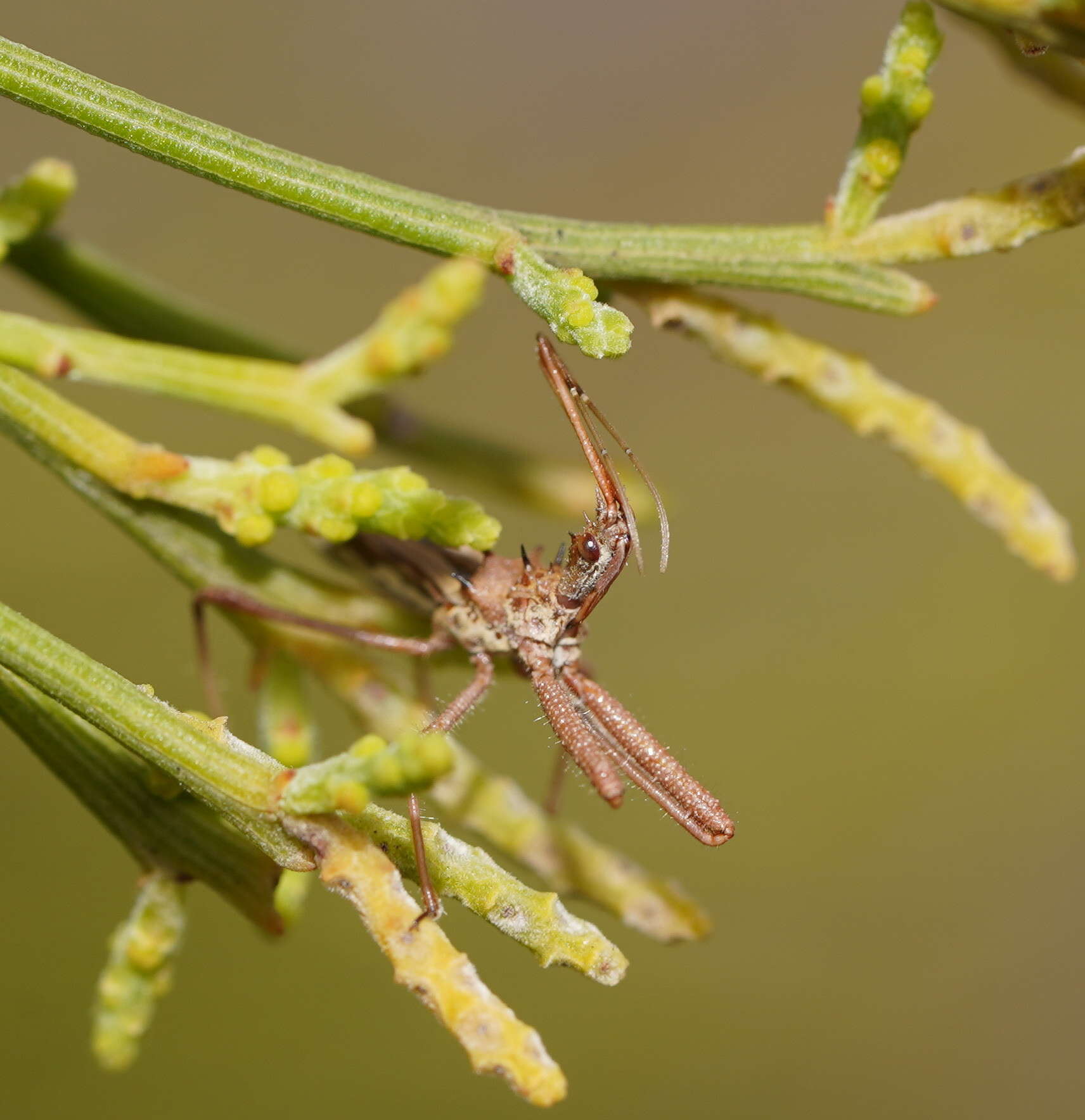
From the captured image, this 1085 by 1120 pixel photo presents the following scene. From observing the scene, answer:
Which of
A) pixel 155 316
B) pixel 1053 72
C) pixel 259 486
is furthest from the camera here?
pixel 155 316

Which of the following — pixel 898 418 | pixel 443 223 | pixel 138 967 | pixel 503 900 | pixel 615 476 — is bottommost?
pixel 138 967

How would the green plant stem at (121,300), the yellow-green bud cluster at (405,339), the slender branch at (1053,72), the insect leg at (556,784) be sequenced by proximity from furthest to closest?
the insect leg at (556,784) < the green plant stem at (121,300) < the slender branch at (1053,72) < the yellow-green bud cluster at (405,339)

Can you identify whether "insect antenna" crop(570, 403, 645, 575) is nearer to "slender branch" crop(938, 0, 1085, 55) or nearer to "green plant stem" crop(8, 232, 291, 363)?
"green plant stem" crop(8, 232, 291, 363)

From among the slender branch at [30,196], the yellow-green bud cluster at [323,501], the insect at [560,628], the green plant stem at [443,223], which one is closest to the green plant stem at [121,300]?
the slender branch at [30,196]

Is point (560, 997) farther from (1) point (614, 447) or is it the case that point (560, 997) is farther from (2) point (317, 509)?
(2) point (317, 509)

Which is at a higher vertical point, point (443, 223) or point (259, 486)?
point (443, 223)

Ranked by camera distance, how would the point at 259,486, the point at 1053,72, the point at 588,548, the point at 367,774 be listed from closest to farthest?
the point at 367,774 < the point at 259,486 < the point at 1053,72 < the point at 588,548

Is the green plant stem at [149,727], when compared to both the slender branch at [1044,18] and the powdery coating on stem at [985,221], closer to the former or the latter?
the powdery coating on stem at [985,221]

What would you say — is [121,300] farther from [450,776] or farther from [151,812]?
[450,776]

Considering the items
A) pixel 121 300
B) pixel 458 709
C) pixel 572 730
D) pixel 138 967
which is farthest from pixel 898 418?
pixel 138 967
